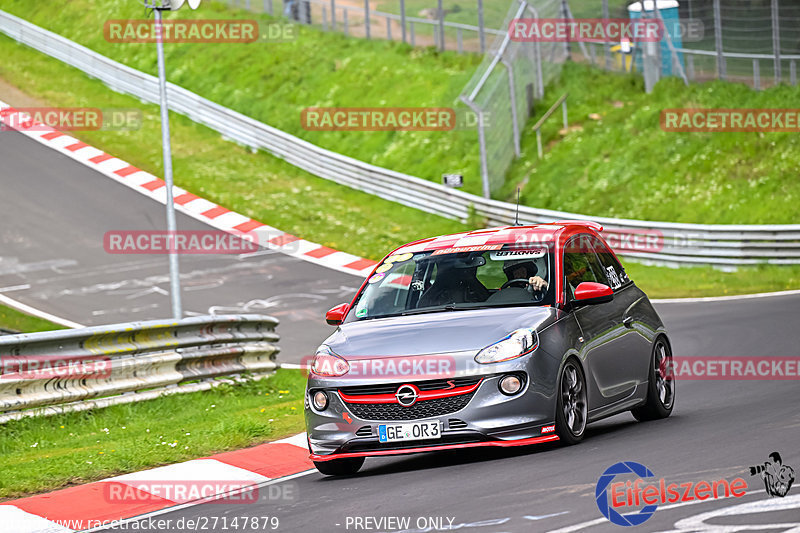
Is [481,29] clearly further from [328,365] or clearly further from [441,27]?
[328,365]

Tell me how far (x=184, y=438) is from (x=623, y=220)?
16.2m

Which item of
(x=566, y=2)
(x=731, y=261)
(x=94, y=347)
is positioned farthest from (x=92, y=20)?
(x=94, y=347)

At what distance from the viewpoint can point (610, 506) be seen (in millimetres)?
6637

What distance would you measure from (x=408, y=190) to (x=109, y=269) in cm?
865

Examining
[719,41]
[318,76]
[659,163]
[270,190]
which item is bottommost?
[270,190]

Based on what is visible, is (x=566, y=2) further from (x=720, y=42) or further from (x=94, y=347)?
(x=94, y=347)

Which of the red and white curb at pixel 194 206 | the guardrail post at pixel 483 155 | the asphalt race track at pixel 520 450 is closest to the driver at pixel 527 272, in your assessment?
the asphalt race track at pixel 520 450

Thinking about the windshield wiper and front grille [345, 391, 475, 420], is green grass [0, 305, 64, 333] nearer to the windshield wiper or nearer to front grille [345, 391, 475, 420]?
the windshield wiper

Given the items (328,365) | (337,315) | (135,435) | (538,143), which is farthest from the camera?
(538,143)

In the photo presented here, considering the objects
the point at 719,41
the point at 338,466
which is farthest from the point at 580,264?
the point at 719,41

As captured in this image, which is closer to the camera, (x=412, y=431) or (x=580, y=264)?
(x=412, y=431)

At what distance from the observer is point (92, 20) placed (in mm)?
44156

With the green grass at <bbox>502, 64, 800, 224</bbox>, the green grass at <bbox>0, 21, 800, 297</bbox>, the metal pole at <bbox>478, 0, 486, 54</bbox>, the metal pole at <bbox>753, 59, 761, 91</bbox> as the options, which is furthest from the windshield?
the metal pole at <bbox>478, 0, 486, 54</bbox>

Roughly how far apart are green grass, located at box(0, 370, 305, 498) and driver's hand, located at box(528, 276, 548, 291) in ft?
10.1
